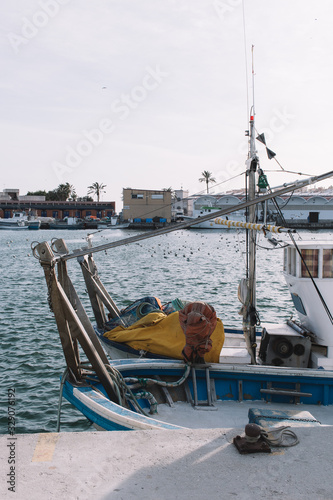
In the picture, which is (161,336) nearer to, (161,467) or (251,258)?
(251,258)

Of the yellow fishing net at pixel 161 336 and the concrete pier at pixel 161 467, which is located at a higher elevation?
the concrete pier at pixel 161 467

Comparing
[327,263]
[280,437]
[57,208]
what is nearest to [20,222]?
[57,208]

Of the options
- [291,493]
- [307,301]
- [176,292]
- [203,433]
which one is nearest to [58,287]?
[203,433]

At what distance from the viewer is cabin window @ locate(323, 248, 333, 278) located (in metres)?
11.1

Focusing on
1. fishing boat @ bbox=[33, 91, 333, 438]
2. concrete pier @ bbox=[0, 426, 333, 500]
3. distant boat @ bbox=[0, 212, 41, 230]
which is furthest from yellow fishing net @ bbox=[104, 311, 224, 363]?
distant boat @ bbox=[0, 212, 41, 230]

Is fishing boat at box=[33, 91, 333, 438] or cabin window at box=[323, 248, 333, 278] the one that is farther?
cabin window at box=[323, 248, 333, 278]

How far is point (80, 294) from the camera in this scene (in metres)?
31.5

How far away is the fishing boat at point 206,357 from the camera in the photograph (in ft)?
28.3

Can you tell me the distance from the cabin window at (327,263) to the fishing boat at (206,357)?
0.02 meters

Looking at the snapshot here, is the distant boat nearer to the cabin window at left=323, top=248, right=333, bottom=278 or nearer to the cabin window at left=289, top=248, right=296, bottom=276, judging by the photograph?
the cabin window at left=289, top=248, right=296, bottom=276

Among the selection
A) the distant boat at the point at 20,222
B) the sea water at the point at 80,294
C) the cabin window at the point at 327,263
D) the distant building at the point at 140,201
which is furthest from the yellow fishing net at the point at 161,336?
the distant boat at the point at 20,222

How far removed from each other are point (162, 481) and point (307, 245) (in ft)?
24.8

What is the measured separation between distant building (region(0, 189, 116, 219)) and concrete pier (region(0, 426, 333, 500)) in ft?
448

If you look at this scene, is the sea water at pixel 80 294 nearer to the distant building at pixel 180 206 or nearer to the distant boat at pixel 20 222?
the distant boat at pixel 20 222
